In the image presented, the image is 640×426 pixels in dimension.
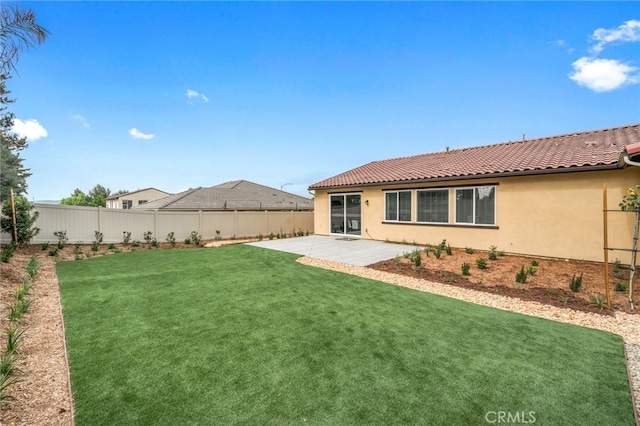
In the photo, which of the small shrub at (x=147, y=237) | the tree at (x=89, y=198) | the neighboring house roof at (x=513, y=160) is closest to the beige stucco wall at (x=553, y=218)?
the neighboring house roof at (x=513, y=160)

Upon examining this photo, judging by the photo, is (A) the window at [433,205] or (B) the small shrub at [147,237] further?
(B) the small shrub at [147,237]

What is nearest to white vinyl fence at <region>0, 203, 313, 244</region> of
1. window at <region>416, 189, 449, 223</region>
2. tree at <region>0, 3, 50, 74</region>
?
tree at <region>0, 3, 50, 74</region>

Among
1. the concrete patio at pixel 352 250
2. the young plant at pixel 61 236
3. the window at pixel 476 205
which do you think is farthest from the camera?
the young plant at pixel 61 236

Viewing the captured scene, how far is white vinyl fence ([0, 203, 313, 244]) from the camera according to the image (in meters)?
12.6

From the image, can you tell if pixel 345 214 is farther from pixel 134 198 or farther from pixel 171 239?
pixel 134 198

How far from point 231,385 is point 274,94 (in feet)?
54.8

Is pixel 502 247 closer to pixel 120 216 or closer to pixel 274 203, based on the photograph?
pixel 120 216

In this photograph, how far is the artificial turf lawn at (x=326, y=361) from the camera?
2.65m

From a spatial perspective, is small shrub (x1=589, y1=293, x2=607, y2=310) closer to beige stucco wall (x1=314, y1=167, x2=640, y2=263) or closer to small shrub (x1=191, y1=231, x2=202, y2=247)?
beige stucco wall (x1=314, y1=167, x2=640, y2=263)

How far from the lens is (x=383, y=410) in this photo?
2.65m

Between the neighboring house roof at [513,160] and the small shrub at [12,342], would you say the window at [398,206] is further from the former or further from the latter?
the small shrub at [12,342]

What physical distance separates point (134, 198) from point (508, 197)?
2080 inches

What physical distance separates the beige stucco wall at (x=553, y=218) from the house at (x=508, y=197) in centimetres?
2

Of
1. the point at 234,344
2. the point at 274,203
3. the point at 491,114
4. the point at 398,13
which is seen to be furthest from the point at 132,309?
the point at 274,203
